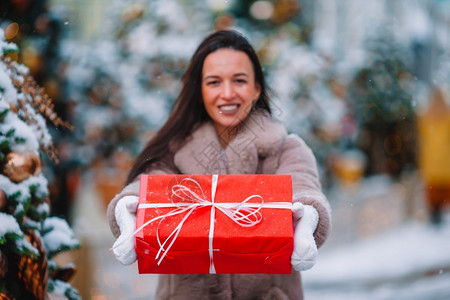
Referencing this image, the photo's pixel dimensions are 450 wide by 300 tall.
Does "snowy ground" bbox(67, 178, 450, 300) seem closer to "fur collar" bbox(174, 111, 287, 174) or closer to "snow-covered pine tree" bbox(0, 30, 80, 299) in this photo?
"snow-covered pine tree" bbox(0, 30, 80, 299)

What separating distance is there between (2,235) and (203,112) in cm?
89

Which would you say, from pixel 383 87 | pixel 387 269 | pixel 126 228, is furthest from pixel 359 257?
pixel 126 228

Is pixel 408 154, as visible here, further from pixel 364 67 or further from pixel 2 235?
pixel 2 235

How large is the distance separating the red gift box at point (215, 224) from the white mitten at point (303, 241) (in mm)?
25

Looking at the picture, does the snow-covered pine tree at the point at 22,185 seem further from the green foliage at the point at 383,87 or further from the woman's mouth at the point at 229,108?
the green foliage at the point at 383,87

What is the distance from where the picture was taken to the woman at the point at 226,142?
1995 millimetres

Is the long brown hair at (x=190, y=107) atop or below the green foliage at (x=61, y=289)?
atop

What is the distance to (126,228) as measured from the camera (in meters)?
1.65

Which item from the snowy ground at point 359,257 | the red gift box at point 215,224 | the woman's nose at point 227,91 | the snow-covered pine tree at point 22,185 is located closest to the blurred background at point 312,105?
the snowy ground at point 359,257

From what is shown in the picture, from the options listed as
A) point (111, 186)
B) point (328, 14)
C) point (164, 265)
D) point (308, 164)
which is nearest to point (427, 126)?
point (328, 14)

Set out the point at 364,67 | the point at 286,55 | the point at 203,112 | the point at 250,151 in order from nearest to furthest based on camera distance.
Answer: the point at 250,151 → the point at 203,112 → the point at 286,55 → the point at 364,67

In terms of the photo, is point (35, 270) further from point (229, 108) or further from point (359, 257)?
point (359, 257)

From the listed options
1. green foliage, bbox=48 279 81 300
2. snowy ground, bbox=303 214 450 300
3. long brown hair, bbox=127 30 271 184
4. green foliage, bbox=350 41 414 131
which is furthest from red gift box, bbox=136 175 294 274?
green foliage, bbox=350 41 414 131

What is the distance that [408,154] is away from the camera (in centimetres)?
865
